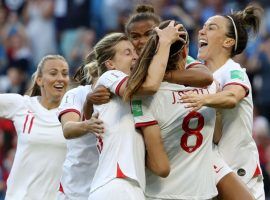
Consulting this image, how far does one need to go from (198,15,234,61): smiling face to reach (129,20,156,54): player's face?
51 cm

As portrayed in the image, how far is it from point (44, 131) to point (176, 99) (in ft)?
6.93

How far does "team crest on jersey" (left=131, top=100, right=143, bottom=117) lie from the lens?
18.2ft

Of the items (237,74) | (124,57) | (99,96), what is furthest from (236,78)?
(99,96)

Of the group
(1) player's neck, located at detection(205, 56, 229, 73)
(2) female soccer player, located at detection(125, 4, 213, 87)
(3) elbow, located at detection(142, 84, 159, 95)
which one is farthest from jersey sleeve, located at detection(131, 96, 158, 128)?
(1) player's neck, located at detection(205, 56, 229, 73)

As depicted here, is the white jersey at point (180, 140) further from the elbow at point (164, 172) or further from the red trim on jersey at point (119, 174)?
the red trim on jersey at point (119, 174)

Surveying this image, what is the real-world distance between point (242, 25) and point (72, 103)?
1411 millimetres

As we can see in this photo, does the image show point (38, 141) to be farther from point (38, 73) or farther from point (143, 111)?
point (143, 111)

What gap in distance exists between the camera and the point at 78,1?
1420 centimetres

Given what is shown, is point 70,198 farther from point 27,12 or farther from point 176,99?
point 27,12

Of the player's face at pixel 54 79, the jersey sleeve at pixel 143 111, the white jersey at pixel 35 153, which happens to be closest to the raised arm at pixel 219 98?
the jersey sleeve at pixel 143 111

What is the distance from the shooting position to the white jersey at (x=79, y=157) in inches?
250

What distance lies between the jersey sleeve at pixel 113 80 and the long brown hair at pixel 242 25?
3.93 feet

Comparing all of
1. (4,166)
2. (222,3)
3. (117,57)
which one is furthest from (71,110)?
(222,3)

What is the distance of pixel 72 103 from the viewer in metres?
6.35
